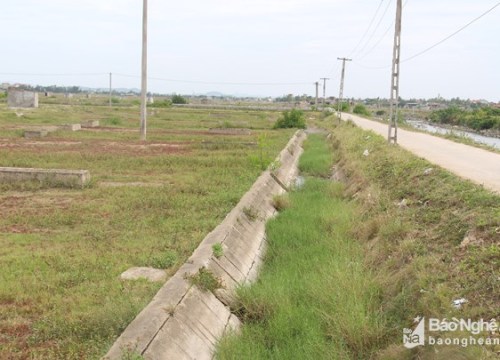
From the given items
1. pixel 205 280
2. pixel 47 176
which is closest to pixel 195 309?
pixel 205 280

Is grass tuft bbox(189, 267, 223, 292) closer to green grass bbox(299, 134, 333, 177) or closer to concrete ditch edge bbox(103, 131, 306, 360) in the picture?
concrete ditch edge bbox(103, 131, 306, 360)

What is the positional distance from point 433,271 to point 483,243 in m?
0.68

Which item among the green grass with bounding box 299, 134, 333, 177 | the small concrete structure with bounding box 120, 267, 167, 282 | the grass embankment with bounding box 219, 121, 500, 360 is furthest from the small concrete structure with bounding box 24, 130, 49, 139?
the small concrete structure with bounding box 120, 267, 167, 282

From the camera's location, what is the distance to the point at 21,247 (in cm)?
811

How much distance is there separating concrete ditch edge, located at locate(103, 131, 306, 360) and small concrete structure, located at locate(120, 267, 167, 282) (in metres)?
A: 0.41

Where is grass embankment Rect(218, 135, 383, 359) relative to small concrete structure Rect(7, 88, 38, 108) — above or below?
below

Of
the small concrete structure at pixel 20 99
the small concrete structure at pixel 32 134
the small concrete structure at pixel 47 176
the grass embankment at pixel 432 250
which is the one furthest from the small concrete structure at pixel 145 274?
the small concrete structure at pixel 20 99

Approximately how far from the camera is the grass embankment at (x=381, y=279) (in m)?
5.21

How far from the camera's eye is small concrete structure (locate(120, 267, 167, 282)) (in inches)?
267

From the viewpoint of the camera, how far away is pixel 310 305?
6.40m

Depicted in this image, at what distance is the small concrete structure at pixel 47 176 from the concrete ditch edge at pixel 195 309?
559cm

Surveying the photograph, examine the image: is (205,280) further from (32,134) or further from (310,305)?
(32,134)

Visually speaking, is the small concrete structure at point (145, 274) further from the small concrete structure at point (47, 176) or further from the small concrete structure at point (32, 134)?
the small concrete structure at point (32, 134)

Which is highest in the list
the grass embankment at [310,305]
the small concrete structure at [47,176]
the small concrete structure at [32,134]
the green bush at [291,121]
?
the green bush at [291,121]
